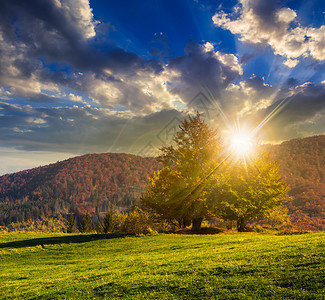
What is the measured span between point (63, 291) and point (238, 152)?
27.6 m

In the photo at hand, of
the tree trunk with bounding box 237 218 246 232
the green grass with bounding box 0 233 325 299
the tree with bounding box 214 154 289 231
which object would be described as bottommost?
the tree trunk with bounding box 237 218 246 232

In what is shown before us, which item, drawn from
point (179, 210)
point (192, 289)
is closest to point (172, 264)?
point (192, 289)

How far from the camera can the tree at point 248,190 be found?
96.8ft

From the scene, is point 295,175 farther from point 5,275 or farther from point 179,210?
point 5,275

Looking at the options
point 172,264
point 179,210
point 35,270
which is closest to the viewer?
point 172,264

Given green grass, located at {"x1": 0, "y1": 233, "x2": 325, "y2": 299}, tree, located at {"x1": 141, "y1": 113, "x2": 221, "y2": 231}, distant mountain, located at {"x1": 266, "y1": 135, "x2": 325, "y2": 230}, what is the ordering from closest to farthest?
1. green grass, located at {"x1": 0, "y1": 233, "x2": 325, "y2": 299}
2. tree, located at {"x1": 141, "y1": 113, "x2": 221, "y2": 231}
3. distant mountain, located at {"x1": 266, "y1": 135, "x2": 325, "y2": 230}

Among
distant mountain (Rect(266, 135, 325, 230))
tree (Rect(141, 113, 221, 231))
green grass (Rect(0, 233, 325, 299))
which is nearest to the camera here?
green grass (Rect(0, 233, 325, 299))

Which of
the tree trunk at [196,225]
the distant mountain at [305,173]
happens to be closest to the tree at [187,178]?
the tree trunk at [196,225]

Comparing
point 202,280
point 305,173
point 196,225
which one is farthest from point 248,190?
point 305,173

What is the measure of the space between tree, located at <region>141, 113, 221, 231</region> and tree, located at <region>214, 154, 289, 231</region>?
1979 mm

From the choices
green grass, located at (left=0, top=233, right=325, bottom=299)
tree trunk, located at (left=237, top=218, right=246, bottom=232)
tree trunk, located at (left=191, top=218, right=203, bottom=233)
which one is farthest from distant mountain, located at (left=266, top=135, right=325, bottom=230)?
green grass, located at (left=0, top=233, right=325, bottom=299)

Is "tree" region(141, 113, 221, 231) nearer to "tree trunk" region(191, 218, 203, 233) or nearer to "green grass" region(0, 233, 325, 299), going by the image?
"tree trunk" region(191, 218, 203, 233)

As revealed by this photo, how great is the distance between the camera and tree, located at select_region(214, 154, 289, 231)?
96.8ft

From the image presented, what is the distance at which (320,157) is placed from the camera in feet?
417
